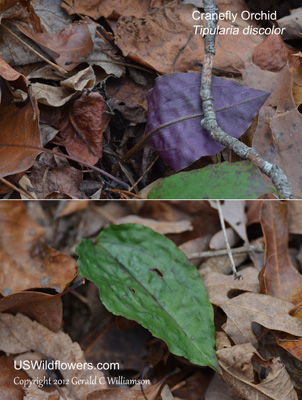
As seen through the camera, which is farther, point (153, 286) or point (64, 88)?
point (64, 88)

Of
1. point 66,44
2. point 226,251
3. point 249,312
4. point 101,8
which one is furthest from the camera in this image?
Result: point 101,8

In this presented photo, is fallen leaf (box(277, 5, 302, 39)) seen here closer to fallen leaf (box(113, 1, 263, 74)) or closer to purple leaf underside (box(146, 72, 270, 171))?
fallen leaf (box(113, 1, 263, 74))

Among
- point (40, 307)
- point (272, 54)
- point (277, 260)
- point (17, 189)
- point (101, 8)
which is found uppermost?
point (101, 8)

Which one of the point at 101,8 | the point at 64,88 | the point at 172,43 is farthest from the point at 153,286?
the point at 101,8

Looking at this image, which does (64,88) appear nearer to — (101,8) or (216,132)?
(101,8)

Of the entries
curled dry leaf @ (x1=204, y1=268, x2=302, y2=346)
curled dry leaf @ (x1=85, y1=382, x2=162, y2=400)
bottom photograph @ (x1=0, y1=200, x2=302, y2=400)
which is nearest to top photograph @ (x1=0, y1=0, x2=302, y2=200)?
bottom photograph @ (x1=0, y1=200, x2=302, y2=400)

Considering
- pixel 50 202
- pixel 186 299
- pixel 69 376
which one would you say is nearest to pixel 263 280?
pixel 186 299

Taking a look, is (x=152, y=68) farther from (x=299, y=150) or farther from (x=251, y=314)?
(x=251, y=314)
